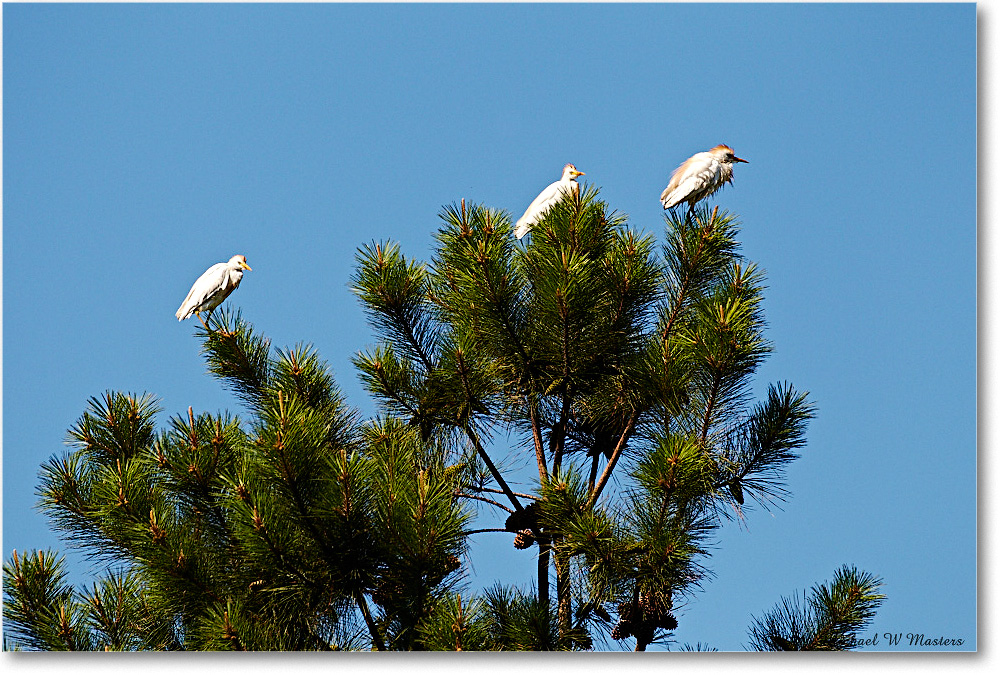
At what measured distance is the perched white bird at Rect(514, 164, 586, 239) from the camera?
3.28 meters

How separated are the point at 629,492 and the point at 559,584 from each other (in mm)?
303

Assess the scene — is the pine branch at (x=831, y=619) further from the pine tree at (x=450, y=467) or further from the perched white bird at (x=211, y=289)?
the perched white bird at (x=211, y=289)

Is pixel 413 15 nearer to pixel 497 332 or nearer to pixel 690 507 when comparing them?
pixel 497 332

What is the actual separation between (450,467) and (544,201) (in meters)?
0.78

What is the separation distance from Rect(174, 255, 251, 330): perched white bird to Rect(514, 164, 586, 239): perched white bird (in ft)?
2.72

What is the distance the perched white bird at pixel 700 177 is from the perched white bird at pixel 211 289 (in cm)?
125

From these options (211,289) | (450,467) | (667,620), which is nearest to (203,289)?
(211,289)

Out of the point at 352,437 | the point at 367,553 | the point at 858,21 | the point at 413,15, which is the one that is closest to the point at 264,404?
the point at 352,437

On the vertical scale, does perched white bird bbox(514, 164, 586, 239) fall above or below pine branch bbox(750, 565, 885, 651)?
above

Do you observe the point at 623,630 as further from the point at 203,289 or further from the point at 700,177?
the point at 203,289

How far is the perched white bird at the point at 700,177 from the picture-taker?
344cm

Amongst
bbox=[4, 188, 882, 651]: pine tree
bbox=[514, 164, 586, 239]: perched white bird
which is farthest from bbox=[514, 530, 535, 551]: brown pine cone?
bbox=[514, 164, 586, 239]: perched white bird

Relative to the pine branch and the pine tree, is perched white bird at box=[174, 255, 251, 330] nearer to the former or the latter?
the pine tree

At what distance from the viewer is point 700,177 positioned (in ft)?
11.3
